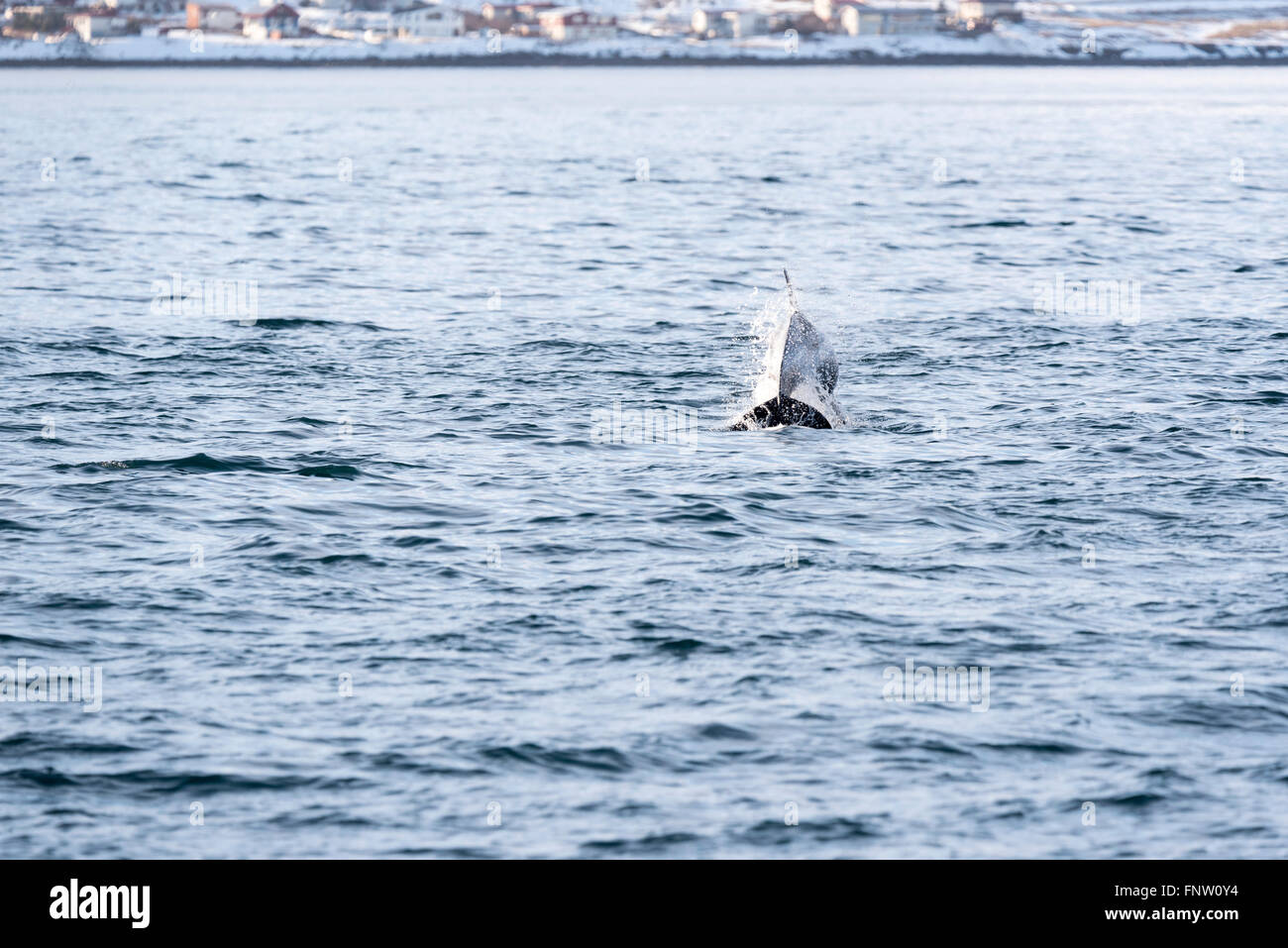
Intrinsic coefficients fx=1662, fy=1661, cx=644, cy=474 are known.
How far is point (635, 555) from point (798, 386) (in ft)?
26.4

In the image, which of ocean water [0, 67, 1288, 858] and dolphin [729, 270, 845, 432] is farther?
dolphin [729, 270, 845, 432]

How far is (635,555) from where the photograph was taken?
21.1m

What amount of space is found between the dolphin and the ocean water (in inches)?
32.1

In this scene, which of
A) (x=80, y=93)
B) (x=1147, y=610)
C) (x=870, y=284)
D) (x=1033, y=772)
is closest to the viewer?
(x=1033, y=772)

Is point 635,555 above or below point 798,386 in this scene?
below

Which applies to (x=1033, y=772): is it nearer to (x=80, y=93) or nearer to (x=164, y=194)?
(x=164, y=194)

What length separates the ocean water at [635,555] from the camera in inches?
570

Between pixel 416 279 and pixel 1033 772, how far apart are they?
33.8m

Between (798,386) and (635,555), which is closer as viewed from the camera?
(635,555)

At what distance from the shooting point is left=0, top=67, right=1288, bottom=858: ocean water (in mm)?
14484

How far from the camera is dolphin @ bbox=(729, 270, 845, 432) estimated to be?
28.1 m
